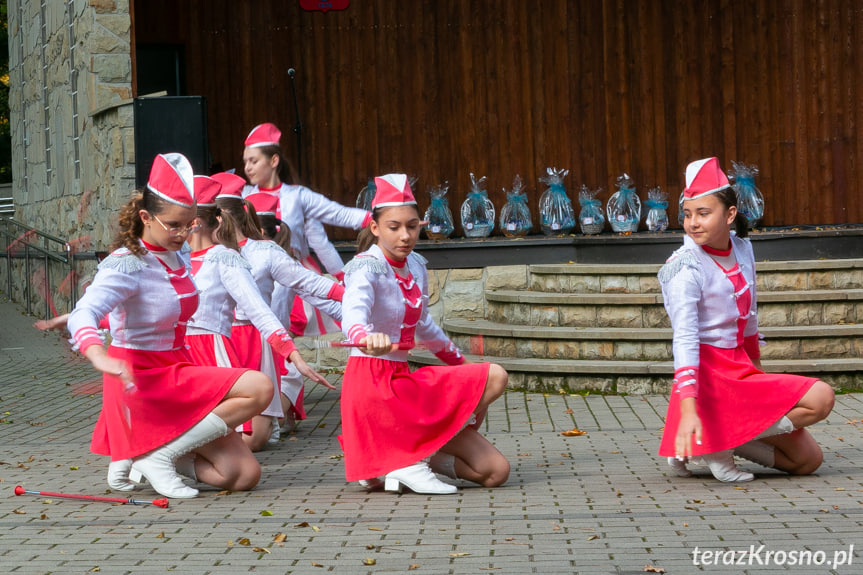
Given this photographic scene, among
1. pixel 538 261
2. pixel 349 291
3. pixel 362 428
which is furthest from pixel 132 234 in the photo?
pixel 538 261

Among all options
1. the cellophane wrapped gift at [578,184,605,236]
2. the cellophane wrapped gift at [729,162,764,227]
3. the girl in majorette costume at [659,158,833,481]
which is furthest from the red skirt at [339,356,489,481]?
the cellophane wrapped gift at [729,162,764,227]

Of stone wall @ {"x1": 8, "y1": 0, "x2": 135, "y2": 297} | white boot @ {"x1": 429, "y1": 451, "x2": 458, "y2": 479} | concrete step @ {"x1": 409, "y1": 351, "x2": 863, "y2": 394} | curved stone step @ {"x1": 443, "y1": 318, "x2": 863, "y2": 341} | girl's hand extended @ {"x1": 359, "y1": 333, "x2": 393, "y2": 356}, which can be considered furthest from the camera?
stone wall @ {"x1": 8, "y1": 0, "x2": 135, "y2": 297}

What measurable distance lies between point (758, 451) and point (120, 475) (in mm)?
3313

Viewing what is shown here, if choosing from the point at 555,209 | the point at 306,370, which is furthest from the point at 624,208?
the point at 306,370

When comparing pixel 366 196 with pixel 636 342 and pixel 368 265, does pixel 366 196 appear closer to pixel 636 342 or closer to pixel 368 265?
pixel 636 342

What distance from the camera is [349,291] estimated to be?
18.5 feet

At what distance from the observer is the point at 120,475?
591 cm

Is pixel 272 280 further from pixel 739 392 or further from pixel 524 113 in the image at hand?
pixel 524 113

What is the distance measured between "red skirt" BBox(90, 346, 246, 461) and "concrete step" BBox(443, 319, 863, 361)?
158 inches

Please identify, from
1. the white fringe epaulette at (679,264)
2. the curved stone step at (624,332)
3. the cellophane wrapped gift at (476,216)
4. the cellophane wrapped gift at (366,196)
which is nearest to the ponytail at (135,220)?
the white fringe epaulette at (679,264)

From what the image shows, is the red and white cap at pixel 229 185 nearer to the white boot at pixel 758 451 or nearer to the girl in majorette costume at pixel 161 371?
the girl in majorette costume at pixel 161 371

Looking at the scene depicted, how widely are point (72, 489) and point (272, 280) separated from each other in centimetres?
198

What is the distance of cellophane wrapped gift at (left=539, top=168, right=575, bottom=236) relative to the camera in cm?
1291

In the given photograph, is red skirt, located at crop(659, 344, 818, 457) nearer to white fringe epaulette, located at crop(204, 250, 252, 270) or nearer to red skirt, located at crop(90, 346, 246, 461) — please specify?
red skirt, located at crop(90, 346, 246, 461)
